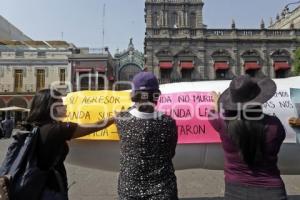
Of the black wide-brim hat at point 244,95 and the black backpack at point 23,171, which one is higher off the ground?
the black wide-brim hat at point 244,95

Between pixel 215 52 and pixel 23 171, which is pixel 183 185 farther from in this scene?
pixel 215 52

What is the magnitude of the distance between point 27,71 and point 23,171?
131 ft

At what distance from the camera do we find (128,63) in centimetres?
4772

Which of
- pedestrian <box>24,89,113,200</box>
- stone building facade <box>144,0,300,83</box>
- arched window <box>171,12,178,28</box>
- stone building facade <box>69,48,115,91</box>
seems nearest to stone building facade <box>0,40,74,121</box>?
stone building facade <box>69,48,115,91</box>

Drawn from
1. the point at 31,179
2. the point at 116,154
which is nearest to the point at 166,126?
the point at 31,179

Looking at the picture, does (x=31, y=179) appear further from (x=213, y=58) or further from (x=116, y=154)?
(x=213, y=58)

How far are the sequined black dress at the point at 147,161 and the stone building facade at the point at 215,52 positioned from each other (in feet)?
113

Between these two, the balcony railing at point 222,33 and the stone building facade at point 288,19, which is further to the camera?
the stone building facade at point 288,19

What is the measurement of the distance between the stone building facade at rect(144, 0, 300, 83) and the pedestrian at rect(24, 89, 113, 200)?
34.1m

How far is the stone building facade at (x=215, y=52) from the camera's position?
3778 centimetres

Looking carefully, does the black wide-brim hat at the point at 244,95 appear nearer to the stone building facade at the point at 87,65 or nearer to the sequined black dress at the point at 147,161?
the sequined black dress at the point at 147,161

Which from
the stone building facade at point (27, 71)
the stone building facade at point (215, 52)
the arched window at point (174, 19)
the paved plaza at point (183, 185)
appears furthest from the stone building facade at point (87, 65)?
the paved plaza at point (183, 185)

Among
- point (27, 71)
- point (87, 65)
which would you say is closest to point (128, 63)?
point (87, 65)

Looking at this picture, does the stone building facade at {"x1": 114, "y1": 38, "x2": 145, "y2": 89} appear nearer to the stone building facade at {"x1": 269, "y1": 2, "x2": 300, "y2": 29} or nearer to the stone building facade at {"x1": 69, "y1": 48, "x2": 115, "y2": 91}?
the stone building facade at {"x1": 69, "y1": 48, "x2": 115, "y2": 91}
